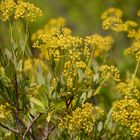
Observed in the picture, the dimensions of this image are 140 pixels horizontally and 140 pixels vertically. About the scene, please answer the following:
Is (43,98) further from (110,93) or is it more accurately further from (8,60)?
(110,93)

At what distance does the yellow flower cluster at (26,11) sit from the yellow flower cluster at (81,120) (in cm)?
57

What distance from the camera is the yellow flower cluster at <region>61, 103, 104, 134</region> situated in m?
2.78

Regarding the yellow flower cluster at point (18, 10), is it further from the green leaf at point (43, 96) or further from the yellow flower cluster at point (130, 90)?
the yellow flower cluster at point (130, 90)

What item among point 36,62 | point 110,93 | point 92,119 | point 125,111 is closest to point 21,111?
point 92,119

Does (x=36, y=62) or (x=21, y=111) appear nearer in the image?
(x=21, y=111)

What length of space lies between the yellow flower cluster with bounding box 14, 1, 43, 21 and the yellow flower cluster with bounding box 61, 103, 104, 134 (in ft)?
1.88

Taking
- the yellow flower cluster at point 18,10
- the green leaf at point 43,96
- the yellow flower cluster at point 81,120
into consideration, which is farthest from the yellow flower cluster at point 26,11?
the yellow flower cluster at point 81,120

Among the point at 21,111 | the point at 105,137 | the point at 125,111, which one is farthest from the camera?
the point at 105,137

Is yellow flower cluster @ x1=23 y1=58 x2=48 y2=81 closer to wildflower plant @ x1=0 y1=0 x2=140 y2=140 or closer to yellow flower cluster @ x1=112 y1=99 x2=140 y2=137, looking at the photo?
wildflower plant @ x1=0 y1=0 x2=140 y2=140

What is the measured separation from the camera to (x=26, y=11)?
2904 millimetres

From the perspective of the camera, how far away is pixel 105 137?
10.9ft

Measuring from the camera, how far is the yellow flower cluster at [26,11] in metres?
2.86

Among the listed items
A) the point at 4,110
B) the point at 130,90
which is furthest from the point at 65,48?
the point at 130,90

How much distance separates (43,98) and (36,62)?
962 millimetres
